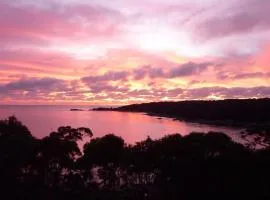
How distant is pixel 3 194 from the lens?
102 ft

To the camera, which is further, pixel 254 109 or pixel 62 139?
pixel 254 109

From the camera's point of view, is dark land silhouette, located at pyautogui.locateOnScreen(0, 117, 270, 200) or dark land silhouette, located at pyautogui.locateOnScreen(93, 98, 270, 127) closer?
dark land silhouette, located at pyautogui.locateOnScreen(0, 117, 270, 200)

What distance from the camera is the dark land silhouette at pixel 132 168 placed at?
30.3 meters

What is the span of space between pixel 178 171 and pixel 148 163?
341cm

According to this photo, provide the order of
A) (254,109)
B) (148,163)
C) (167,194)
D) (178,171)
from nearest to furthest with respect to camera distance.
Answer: (167,194) < (178,171) < (148,163) < (254,109)

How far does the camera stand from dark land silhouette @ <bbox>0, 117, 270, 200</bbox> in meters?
30.3

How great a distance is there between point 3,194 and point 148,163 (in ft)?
39.7

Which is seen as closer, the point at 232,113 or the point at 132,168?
the point at 132,168

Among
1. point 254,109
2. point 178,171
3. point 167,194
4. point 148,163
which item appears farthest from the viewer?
point 254,109

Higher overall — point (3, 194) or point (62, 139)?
point (62, 139)

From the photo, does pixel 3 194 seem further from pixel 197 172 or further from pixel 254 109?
pixel 254 109

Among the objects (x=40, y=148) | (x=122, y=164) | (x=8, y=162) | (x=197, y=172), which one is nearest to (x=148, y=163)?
(x=122, y=164)

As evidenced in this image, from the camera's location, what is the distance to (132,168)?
35000 mm

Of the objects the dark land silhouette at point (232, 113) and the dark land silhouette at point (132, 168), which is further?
the dark land silhouette at point (232, 113)
